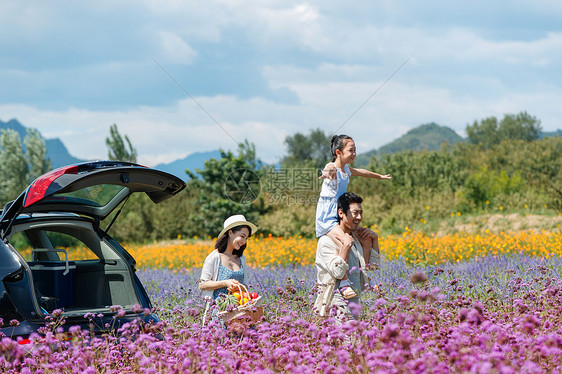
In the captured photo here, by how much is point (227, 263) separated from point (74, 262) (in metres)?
1.50

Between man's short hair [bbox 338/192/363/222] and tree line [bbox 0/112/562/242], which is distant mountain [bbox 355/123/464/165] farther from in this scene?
man's short hair [bbox 338/192/363/222]

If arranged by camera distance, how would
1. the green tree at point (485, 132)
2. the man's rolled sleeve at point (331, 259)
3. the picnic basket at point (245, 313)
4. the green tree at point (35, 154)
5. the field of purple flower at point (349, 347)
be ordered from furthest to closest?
the green tree at point (485, 132) < the green tree at point (35, 154) < the man's rolled sleeve at point (331, 259) < the picnic basket at point (245, 313) < the field of purple flower at point (349, 347)

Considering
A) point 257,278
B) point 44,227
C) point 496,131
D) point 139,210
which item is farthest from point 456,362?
point 496,131

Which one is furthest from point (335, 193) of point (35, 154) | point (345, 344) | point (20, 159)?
point (35, 154)

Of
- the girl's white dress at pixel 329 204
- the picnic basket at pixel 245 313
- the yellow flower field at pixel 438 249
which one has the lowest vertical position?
the yellow flower field at pixel 438 249

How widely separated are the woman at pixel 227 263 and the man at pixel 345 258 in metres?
0.72

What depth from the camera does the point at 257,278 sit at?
7656 millimetres

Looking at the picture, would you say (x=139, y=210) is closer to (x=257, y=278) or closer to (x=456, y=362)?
(x=257, y=278)

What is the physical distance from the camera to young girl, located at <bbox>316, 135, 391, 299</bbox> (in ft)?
15.4

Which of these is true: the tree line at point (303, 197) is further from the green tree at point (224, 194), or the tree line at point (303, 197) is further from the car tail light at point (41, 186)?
the car tail light at point (41, 186)

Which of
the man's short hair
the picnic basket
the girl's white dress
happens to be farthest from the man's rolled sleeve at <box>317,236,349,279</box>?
the picnic basket

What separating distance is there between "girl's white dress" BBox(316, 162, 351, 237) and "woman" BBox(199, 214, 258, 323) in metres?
0.64

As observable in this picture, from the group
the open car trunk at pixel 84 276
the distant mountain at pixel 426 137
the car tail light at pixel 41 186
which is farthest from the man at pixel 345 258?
the distant mountain at pixel 426 137

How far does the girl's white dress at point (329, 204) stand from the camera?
16.2ft
